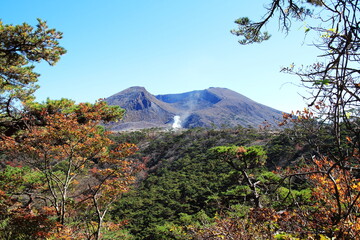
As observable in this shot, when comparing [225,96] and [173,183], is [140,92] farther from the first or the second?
[173,183]

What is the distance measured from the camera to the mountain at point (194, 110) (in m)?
119

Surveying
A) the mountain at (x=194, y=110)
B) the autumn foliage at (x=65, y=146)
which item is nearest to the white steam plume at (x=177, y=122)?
the mountain at (x=194, y=110)

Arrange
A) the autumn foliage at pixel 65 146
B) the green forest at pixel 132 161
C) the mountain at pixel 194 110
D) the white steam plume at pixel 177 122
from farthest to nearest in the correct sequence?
1. the white steam plume at pixel 177 122
2. the mountain at pixel 194 110
3. the autumn foliage at pixel 65 146
4. the green forest at pixel 132 161

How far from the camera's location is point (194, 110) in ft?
512

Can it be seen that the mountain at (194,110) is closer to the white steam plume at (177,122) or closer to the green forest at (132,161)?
the white steam plume at (177,122)

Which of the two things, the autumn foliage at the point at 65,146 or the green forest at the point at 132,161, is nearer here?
the green forest at the point at 132,161

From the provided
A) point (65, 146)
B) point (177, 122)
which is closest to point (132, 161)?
point (65, 146)

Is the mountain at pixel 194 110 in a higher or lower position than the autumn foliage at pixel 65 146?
higher

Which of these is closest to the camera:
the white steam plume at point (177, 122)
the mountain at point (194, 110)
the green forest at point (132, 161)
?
the green forest at point (132, 161)

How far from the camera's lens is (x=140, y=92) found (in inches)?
6649

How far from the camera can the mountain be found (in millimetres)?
118681

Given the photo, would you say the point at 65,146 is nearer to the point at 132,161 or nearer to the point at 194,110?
the point at 132,161

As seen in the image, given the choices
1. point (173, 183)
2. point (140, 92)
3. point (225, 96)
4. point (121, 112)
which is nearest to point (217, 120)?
point (225, 96)

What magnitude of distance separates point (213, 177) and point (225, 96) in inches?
6001
